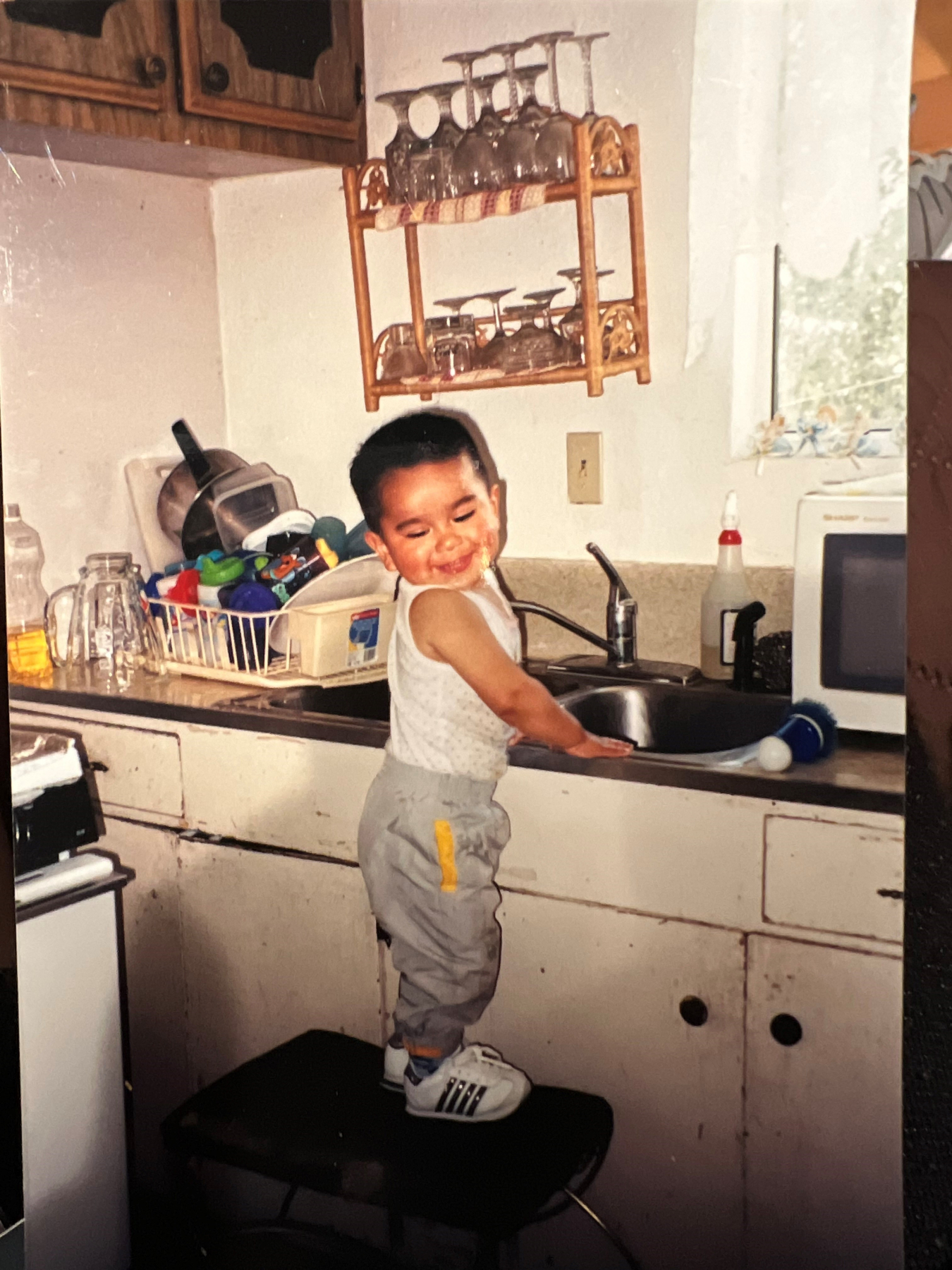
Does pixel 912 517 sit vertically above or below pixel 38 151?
below

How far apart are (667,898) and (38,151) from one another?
1.02 metres

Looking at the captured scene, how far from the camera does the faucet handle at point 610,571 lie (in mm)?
1186

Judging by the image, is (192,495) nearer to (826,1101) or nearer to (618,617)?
(618,617)

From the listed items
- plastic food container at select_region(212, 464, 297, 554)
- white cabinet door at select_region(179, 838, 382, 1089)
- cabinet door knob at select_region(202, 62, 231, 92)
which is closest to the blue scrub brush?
white cabinet door at select_region(179, 838, 382, 1089)

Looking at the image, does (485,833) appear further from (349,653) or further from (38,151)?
(38,151)

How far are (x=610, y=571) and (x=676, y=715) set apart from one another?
171 mm

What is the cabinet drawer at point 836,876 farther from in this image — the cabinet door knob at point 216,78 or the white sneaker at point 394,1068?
the cabinet door knob at point 216,78

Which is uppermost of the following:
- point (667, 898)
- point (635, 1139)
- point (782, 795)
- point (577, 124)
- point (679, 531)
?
point (577, 124)

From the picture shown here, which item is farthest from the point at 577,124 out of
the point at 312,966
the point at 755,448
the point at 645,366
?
the point at 312,966

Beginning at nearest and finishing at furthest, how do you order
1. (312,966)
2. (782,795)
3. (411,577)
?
(782,795) < (411,577) < (312,966)

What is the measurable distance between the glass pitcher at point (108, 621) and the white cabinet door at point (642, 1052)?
51 centimetres

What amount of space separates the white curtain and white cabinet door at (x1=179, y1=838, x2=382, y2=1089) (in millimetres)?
743

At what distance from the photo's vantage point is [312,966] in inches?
52.1

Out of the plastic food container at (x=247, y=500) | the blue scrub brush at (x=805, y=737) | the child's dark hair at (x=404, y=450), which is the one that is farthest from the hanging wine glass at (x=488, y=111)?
the blue scrub brush at (x=805, y=737)
